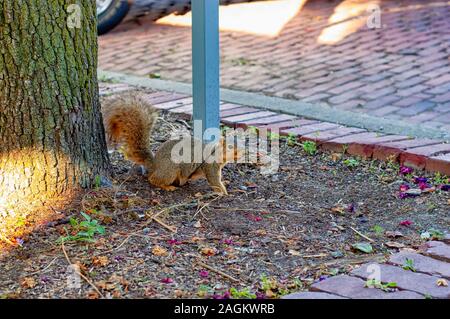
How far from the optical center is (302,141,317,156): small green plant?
437 centimetres

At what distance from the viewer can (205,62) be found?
3926 millimetres

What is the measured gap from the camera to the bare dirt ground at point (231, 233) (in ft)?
9.40

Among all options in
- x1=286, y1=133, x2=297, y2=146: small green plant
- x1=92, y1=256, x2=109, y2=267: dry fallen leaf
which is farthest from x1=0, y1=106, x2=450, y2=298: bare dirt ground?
x1=286, y1=133, x2=297, y2=146: small green plant

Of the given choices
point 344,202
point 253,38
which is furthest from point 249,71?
point 344,202

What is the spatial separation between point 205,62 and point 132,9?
178 inches

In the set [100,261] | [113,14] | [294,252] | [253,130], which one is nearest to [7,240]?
[100,261]

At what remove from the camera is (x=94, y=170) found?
352cm

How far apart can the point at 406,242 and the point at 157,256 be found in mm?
1015

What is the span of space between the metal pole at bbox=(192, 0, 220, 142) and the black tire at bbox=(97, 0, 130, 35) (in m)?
4.05

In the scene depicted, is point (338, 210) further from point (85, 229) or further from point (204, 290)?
point (85, 229)

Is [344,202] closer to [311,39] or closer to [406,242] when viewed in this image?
[406,242]

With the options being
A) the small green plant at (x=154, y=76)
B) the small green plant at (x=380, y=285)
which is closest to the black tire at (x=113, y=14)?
the small green plant at (x=154, y=76)

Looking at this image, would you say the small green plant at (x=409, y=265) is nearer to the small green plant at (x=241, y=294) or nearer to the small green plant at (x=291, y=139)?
the small green plant at (x=241, y=294)

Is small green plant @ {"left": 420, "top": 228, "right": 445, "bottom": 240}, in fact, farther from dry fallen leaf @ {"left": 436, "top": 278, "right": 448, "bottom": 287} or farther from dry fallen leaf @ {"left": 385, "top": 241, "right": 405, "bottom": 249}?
dry fallen leaf @ {"left": 436, "top": 278, "right": 448, "bottom": 287}
